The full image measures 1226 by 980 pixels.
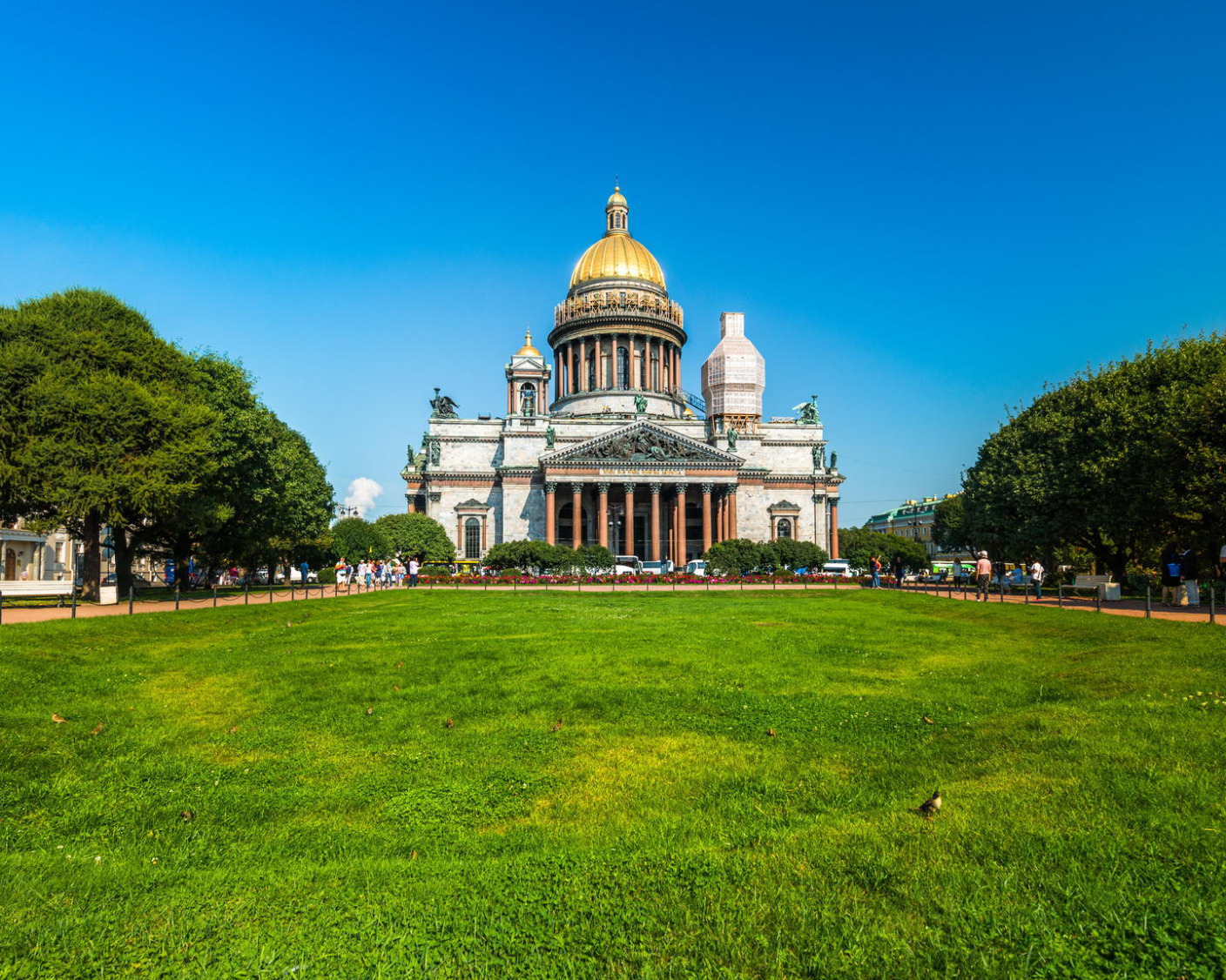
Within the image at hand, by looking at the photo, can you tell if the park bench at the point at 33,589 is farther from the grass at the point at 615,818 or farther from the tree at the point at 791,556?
the tree at the point at 791,556

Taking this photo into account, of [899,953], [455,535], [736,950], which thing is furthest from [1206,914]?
[455,535]

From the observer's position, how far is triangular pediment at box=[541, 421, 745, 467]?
6319cm

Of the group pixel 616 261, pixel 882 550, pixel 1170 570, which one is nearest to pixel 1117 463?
pixel 1170 570

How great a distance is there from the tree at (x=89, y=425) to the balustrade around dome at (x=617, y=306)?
53.6 m

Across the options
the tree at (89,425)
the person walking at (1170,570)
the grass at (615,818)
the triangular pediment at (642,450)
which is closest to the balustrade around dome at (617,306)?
the triangular pediment at (642,450)

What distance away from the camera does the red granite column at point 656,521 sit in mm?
62781

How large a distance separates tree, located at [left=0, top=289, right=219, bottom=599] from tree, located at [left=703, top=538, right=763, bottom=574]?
3291cm

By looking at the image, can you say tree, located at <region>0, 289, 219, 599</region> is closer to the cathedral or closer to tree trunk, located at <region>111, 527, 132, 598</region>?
tree trunk, located at <region>111, 527, 132, 598</region>

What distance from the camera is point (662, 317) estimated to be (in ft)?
267

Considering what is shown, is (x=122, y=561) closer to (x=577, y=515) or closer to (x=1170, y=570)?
(x=577, y=515)

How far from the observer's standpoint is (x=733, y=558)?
174 ft

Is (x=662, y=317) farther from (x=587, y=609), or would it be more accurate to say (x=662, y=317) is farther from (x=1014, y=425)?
(x=587, y=609)

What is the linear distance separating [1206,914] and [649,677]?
26.7 ft

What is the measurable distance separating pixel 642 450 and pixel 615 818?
57.9 metres
